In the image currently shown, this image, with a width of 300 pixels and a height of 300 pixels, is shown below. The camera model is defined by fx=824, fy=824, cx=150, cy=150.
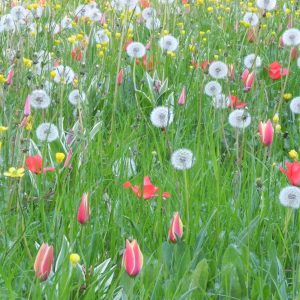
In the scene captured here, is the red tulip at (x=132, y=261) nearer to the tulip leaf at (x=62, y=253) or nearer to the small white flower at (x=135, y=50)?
the tulip leaf at (x=62, y=253)

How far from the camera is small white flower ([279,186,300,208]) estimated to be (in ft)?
5.83

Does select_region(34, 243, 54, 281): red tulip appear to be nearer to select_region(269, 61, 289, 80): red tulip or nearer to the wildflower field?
the wildflower field

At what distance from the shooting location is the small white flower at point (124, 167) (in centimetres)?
226

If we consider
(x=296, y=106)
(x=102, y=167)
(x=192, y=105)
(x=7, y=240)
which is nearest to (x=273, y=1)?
(x=192, y=105)

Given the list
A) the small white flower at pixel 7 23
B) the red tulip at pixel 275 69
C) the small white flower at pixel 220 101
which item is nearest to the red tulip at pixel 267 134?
the small white flower at pixel 220 101

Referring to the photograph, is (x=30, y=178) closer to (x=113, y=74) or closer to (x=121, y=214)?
(x=121, y=214)

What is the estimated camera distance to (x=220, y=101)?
2689mm

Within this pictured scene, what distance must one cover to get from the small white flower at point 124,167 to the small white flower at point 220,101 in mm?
412

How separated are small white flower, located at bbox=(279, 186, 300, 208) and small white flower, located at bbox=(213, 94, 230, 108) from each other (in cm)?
88

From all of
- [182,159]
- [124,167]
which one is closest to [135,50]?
[124,167]

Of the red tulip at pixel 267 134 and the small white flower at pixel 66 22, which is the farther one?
the small white flower at pixel 66 22

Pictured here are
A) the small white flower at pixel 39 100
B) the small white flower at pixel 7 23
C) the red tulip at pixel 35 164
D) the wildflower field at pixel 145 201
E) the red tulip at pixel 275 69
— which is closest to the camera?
the wildflower field at pixel 145 201

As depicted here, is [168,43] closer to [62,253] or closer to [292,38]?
[292,38]

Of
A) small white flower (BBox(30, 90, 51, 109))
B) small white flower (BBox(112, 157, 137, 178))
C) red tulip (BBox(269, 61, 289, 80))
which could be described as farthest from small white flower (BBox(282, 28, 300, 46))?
small white flower (BBox(30, 90, 51, 109))
